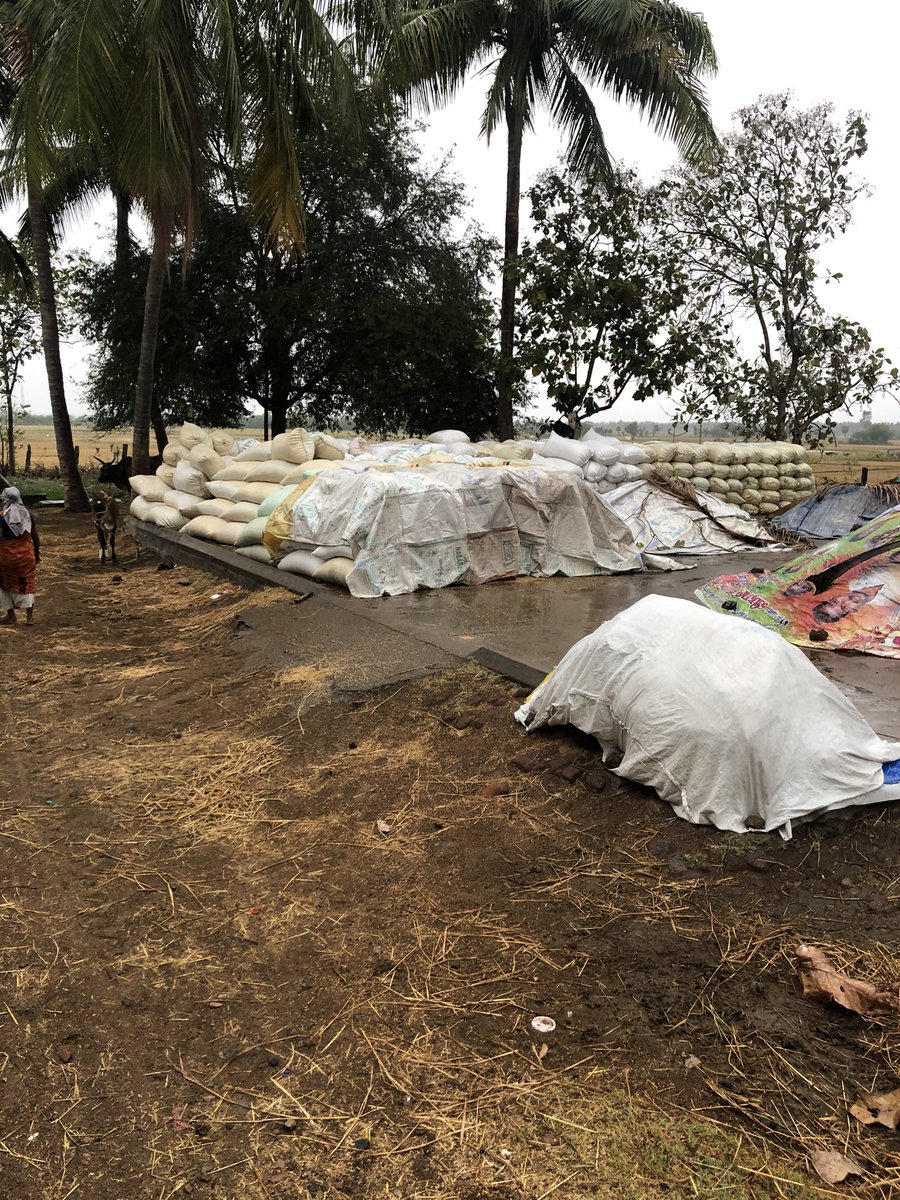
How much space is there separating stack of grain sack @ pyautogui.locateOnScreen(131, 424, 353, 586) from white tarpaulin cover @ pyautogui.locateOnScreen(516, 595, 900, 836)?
4.14 metres

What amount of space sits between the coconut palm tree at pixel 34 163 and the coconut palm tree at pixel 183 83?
0.39m

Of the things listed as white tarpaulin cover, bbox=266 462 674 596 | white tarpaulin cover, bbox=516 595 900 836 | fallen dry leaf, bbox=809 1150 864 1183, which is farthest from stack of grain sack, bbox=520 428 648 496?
fallen dry leaf, bbox=809 1150 864 1183

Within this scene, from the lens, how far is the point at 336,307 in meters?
15.9

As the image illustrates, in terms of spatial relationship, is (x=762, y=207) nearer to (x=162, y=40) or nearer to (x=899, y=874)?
(x=162, y=40)

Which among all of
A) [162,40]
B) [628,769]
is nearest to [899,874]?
[628,769]

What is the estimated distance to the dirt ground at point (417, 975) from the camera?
200 cm

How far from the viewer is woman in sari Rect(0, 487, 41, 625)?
7305 millimetres

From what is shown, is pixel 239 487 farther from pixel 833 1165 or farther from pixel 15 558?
pixel 833 1165

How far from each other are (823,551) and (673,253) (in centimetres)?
1064

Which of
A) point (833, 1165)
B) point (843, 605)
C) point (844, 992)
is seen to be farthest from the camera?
point (843, 605)

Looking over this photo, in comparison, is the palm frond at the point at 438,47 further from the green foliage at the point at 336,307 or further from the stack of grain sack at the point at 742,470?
the stack of grain sack at the point at 742,470

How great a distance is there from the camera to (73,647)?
22.5 feet

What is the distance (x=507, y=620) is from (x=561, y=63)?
38.2 ft

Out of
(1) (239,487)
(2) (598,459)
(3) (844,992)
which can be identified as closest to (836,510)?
(2) (598,459)
